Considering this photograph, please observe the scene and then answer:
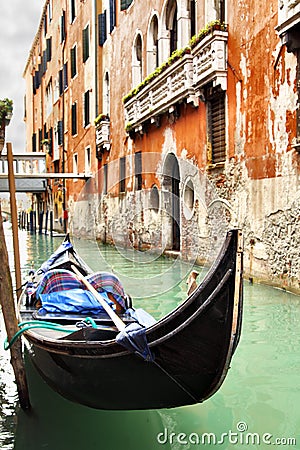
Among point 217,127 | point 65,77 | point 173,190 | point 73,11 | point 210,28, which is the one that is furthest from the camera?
point 65,77

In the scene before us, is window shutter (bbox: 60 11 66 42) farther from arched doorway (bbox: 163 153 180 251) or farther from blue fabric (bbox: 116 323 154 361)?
blue fabric (bbox: 116 323 154 361)

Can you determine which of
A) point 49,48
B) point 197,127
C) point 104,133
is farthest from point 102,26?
point 49,48

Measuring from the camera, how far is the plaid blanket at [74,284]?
413cm

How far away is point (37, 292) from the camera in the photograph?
431 cm

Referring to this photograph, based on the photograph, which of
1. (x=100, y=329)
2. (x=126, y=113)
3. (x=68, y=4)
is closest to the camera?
→ (x=100, y=329)

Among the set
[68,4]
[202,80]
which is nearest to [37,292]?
[202,80]

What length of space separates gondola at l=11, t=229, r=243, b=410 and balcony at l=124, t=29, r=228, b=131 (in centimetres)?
581

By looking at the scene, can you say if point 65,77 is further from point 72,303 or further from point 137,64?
point 72,303

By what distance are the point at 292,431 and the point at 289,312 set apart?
267 cm

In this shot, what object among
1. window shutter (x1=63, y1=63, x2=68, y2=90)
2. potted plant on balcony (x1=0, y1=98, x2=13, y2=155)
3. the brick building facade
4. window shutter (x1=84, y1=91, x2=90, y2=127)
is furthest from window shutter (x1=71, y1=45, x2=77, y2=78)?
potted plant on balcony (x1=0, y1=98, x2=13, y2=155)

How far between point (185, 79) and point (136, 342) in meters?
6.95

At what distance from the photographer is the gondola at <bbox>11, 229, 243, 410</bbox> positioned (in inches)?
93.7

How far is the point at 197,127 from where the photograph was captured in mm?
8984

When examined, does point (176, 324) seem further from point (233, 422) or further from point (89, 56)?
point (89, 56)
